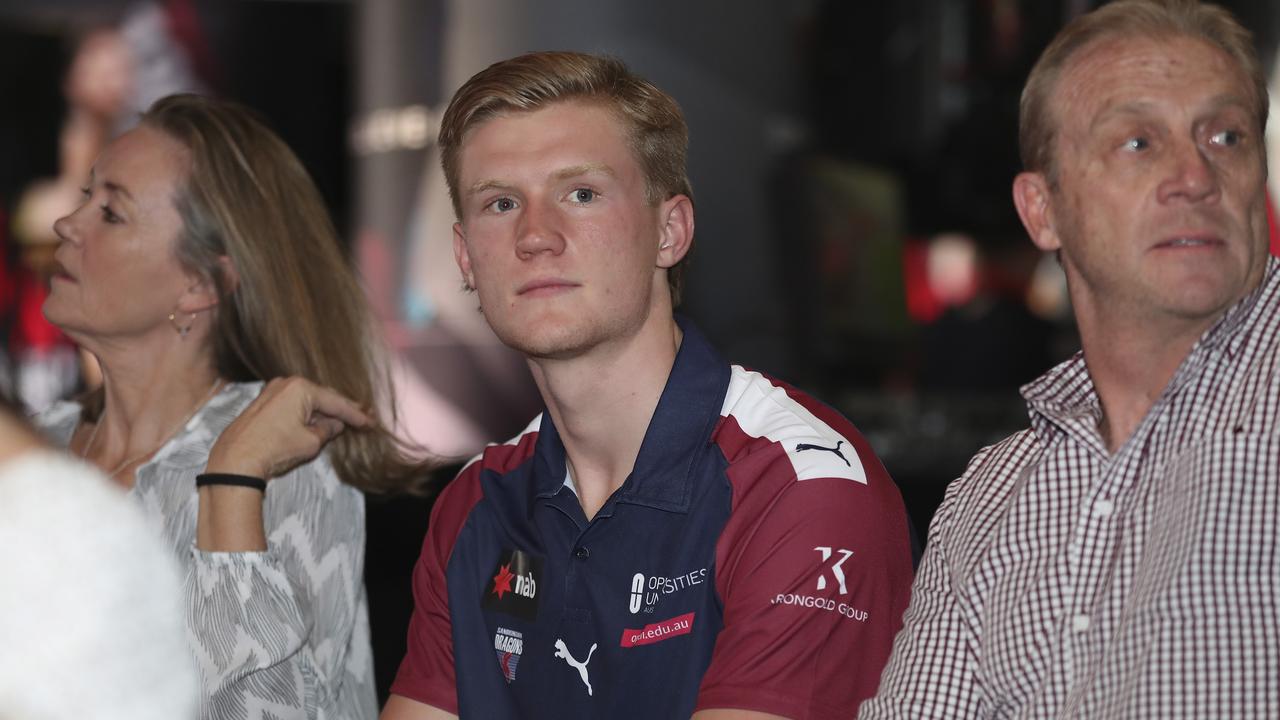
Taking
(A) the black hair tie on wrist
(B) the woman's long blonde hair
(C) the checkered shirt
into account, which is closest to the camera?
(C) the checkered shirt

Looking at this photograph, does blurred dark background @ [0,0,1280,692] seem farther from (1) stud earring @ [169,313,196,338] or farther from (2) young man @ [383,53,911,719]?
(2) young man @ [383,53,911,719]

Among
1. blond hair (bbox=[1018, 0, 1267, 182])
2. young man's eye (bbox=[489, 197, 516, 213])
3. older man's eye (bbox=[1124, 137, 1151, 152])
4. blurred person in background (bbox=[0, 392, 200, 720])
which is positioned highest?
blond hair (bbox=[1018, 0, 1267, 182])

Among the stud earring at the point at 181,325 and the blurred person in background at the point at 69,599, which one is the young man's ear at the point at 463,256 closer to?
the stud earring at the point at 181,325

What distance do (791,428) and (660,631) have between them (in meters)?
0.31

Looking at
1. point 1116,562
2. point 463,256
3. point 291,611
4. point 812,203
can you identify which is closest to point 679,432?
point 463,256

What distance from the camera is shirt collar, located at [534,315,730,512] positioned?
5.69 feet

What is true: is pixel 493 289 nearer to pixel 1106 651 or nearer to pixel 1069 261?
pixel 1069 261

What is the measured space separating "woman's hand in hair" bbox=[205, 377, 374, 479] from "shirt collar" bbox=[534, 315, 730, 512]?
49 cm

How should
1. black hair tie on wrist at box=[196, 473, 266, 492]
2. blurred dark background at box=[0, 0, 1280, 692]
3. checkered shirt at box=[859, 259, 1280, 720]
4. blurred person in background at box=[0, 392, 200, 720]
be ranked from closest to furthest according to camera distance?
blurred person in background at box=[0, 392, 200, 720] → checkered shirt at box=[859, 259, 1280, 720] → black hair tie on wrist at box=[196, 473, 266, 492] → blurred dark background at box=[0, 0, 1280, 692]

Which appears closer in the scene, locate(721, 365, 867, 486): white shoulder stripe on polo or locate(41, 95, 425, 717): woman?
locate(721, 365, 867, 486): white shoulder stripe on polo

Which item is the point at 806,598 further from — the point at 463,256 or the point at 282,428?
the point at 282,428

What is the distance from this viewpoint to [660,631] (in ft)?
5.48

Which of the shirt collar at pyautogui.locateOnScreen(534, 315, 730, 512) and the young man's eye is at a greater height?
the young man's eye

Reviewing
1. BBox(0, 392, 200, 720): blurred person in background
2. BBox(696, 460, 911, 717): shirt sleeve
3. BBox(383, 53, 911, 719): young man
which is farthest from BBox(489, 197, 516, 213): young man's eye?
BBox(0, 392, 200, 720): blurred person in background
